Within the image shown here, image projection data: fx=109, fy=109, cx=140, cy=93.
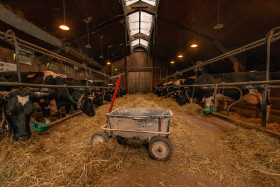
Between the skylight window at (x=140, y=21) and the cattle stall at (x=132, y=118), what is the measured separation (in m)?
1.44

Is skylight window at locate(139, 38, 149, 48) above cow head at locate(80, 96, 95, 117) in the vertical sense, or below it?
above

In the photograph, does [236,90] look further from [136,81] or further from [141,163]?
[136,81]

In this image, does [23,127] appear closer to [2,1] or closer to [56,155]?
[56,155]

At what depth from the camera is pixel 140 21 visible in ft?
37.0

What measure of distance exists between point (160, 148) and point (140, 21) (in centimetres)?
1266

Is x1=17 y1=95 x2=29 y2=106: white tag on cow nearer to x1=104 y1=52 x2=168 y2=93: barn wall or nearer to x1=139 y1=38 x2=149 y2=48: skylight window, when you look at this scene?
x1=104 y1=52 x2=168 y2=93: barn wall

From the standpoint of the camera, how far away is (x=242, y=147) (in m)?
2.03

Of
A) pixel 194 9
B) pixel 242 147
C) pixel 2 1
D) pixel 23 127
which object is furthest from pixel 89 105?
pixel 194 9

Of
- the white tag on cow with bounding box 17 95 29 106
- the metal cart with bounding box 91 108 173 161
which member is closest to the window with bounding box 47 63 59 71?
the white tag on cow with bounding box 17 95 29 106

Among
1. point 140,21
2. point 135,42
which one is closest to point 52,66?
point 140,21

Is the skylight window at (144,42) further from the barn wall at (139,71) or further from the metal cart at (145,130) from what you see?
the metal cart at (145,130)

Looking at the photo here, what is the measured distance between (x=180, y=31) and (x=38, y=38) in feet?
33.7

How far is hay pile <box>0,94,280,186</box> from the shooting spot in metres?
1.36

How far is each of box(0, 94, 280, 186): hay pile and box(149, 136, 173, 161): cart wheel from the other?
9cm
